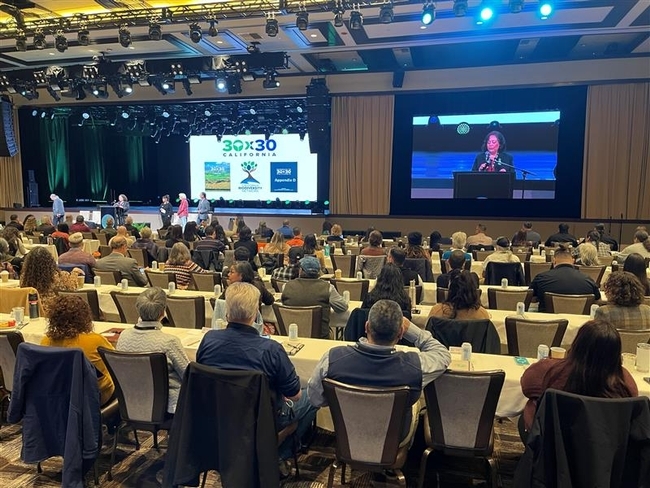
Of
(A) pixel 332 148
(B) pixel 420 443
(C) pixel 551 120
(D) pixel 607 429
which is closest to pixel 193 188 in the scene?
(A) pixel 332 148

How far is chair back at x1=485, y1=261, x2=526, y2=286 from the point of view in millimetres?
6605

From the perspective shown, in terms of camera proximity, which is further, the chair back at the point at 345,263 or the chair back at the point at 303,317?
the chair back at the point at 345,263

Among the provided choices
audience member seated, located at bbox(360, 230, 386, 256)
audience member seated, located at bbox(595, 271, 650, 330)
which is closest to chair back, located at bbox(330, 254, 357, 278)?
audience member seated, located at bbox(360, 230, 386, 256)

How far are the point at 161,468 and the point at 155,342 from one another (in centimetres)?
96

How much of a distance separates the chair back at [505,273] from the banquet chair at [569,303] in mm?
1715

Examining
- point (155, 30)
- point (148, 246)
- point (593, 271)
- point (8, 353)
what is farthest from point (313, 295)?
point (155, 30)

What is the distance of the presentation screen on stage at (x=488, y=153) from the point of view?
1362 centimetres

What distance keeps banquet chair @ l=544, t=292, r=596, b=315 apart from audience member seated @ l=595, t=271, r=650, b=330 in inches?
45.0

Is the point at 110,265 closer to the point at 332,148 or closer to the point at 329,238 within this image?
the point at 329,238

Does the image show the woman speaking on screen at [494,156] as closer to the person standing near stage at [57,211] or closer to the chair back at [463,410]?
the chair back at [463,410]

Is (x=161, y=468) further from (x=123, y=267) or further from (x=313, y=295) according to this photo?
(x=123, y=267)

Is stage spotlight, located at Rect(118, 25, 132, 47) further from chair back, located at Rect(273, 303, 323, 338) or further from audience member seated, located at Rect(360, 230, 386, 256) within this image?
chair back, located at Rect(273, 303, 323, 338)

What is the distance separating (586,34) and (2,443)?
38.7 feet

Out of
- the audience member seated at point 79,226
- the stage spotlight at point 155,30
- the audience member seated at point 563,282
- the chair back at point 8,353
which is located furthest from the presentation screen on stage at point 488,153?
the chair back at point 8,353
